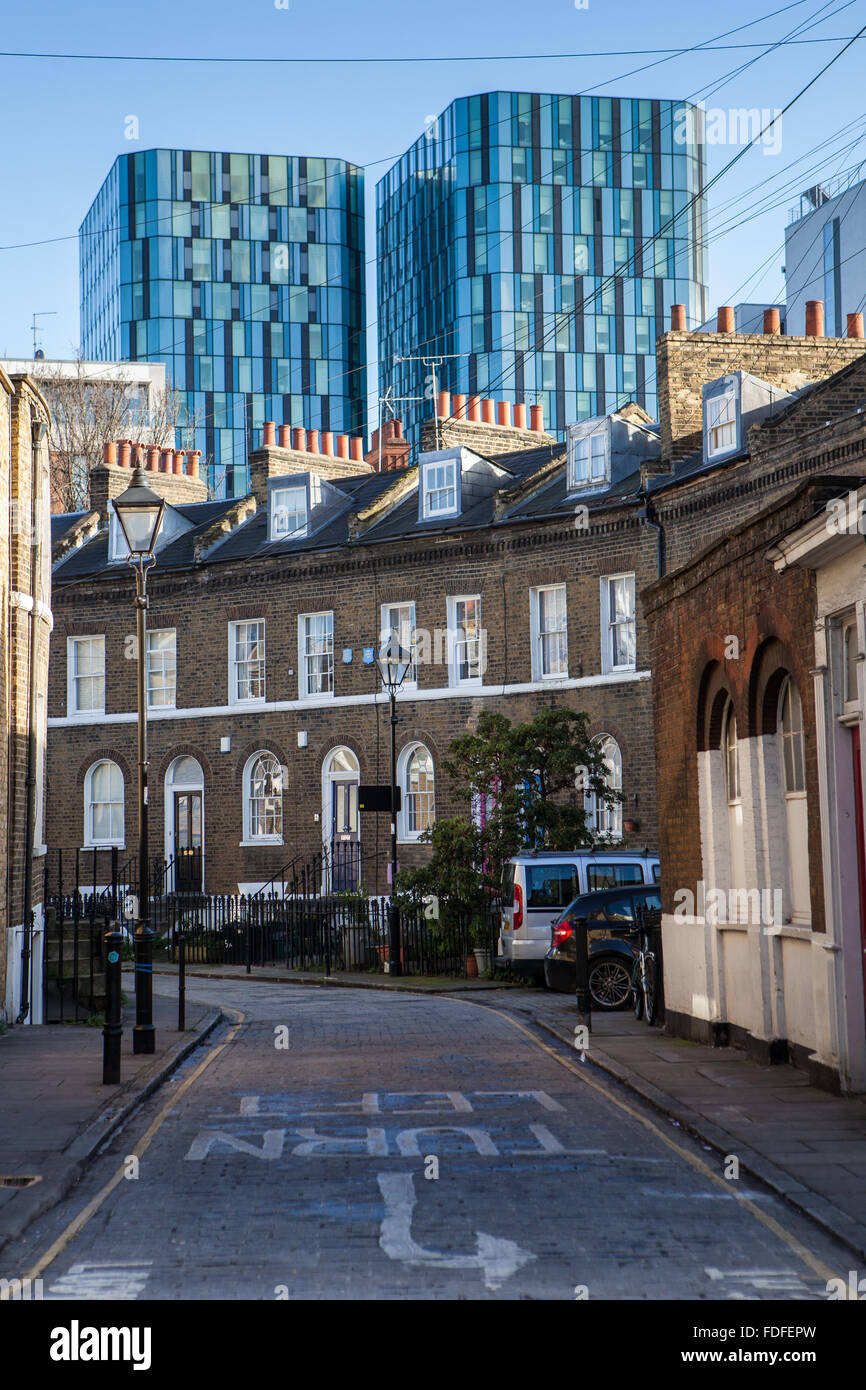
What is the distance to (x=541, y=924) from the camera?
23.9 meters

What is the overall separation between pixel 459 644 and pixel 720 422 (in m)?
7.88

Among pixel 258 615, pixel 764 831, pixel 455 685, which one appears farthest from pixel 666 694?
pixel 258 615

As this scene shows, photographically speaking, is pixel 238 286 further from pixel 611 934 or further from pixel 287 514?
pixel 611 934

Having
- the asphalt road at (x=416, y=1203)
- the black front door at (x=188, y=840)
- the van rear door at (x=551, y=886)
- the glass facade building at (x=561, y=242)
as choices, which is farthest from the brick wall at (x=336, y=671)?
the glass facade building at (x=561, y=242)

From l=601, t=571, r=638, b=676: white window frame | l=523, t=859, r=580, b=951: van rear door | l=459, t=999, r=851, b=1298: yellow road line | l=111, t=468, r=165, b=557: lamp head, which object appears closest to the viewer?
l=459, t=999, r=851, b=1298: yellow road line

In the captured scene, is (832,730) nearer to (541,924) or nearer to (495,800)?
(541,924)

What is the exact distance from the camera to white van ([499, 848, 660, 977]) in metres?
23.7

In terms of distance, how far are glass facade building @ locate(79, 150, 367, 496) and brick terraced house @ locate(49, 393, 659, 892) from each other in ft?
208

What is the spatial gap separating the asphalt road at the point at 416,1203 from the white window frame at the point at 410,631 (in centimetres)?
2162

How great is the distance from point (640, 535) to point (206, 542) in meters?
12.6

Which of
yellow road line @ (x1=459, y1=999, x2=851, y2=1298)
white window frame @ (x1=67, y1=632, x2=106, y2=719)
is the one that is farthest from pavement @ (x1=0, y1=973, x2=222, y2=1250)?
white window frame @ (x1=67, y1=632, x2=106, y2=719)

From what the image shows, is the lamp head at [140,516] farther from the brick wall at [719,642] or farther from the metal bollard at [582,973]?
the metal bollard at [582,973]

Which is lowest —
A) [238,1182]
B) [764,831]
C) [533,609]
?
[238,1182]

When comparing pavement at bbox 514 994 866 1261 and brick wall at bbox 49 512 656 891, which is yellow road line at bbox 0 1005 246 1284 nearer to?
pavement at bbox 514 994 866 1261
